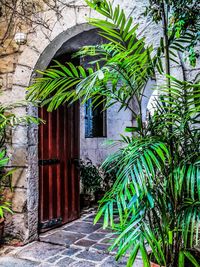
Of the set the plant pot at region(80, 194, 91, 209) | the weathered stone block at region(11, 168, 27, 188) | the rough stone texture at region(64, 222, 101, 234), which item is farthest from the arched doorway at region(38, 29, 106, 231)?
the plant pot at region(80, 194, 91, 209)

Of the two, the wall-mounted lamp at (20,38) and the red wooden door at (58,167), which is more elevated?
the wall-mounted lamp at (20,38)

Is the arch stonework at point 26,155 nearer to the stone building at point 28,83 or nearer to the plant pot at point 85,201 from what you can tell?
the stone building at point 28,83

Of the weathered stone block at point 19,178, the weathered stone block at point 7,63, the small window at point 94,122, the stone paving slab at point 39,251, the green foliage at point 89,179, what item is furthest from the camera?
the small window at point 94,122

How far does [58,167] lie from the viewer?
319 cm

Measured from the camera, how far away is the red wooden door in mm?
2977

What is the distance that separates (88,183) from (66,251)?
1.89 meters

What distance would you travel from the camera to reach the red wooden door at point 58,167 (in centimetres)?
298

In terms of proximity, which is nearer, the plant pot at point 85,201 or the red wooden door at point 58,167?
the red wooden door at point 58,167

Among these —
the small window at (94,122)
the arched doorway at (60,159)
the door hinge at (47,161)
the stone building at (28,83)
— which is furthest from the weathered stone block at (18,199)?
the small window at (94,122)

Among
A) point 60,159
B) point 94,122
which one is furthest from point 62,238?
point 94,122

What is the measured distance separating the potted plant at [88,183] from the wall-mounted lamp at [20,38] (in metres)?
2.20

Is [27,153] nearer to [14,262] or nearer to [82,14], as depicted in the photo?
[14,262]

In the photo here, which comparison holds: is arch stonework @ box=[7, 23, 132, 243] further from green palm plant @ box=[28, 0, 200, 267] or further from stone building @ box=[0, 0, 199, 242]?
green palm plant @ box=[28, 0, 200, 267]

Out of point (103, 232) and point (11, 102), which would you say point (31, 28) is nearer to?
point (11, 102)
